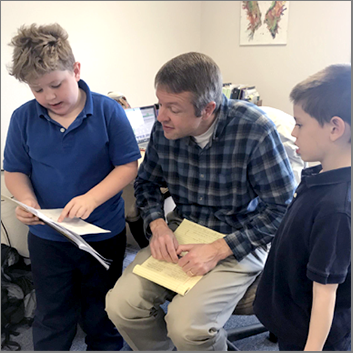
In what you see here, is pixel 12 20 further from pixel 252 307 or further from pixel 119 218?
pixel 252 307

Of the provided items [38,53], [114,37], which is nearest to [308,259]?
[38,53]

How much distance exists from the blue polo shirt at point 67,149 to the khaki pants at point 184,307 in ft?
0.96

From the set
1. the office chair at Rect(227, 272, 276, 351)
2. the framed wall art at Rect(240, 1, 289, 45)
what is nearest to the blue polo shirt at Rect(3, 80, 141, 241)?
the office chair at Rect(227, 272, 276, 351)

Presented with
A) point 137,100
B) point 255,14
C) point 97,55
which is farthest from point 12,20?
point 255,14

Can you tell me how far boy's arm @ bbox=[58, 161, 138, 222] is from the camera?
3.58ft

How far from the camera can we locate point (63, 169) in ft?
3.81

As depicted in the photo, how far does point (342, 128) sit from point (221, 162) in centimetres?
46

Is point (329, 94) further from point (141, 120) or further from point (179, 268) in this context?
point (141, 120)

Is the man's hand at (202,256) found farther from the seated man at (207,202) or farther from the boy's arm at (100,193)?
the boy's arm at (100,193)

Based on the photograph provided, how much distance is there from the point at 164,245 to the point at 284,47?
217cm

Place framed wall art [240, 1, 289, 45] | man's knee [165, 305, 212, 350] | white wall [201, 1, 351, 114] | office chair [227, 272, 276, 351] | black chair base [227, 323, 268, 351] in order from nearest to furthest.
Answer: man's knee [165, 305, 212, 350], office chair [227, 272, 276, 351], black chair base [227, 323, 268, 351], white wall [201, 1, 351, 114], framed wall art [240, 1, 289, 45]

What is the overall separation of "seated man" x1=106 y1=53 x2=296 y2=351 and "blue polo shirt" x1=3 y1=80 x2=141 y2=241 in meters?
0.16

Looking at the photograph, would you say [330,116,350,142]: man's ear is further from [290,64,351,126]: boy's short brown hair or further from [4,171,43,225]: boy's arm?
[4,171,43,225]: boy's arm

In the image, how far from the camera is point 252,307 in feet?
3.57
